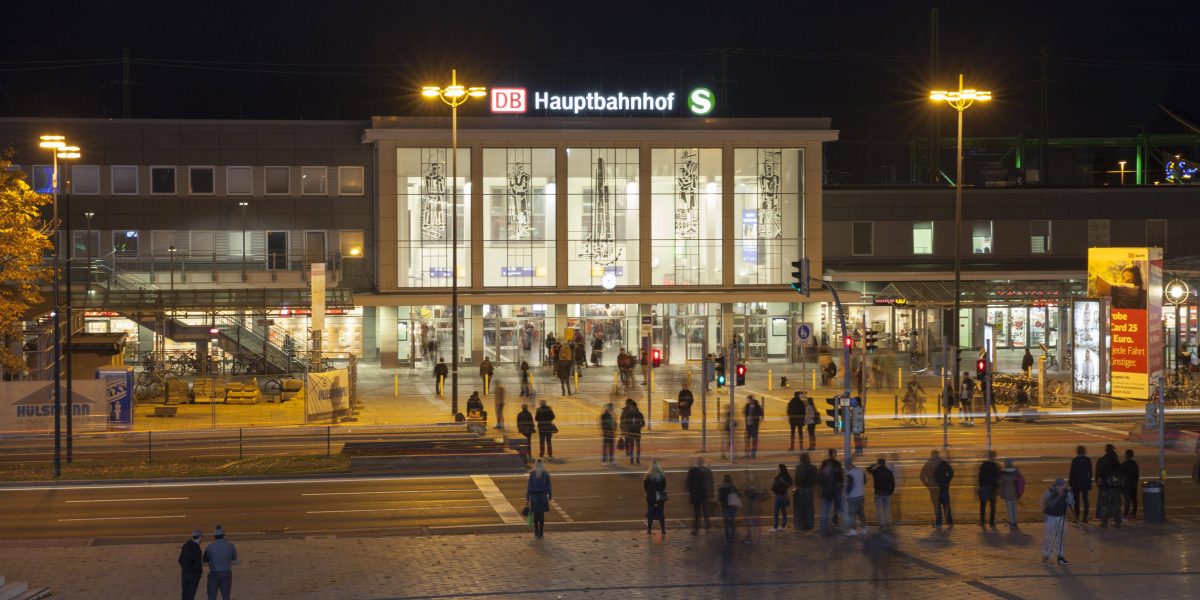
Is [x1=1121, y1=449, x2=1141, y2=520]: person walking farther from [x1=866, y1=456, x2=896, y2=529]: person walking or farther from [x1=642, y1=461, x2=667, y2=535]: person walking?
[x1=642, y1=461, x2=667, y2=535]: person walking

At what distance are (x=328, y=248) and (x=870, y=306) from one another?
27752mm

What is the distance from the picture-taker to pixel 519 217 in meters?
59.2

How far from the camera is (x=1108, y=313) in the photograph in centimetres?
4250

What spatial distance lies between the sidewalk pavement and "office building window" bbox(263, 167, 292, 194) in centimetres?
3954

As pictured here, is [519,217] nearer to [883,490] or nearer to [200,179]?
[200,179]

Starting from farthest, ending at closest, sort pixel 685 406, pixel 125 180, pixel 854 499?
pixel 125 180
pixel 685 406
pixel 854 499

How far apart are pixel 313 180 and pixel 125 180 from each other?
895cm

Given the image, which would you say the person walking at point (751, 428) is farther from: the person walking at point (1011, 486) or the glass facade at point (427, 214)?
the glass facade at point (427, 214)

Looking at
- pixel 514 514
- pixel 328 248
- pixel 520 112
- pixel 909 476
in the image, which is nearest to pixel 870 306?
pixel 520 112

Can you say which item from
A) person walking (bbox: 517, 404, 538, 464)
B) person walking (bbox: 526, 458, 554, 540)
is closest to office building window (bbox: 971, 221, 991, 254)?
person walking (bbox: 517, 404, 538, 464)

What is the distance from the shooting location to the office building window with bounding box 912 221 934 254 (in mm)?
65062

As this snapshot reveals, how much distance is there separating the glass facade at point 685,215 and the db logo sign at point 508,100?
22.4ft

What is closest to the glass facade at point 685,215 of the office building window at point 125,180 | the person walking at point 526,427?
the office building window at point 125,180

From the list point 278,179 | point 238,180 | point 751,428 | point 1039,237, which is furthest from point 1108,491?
point 238,180
